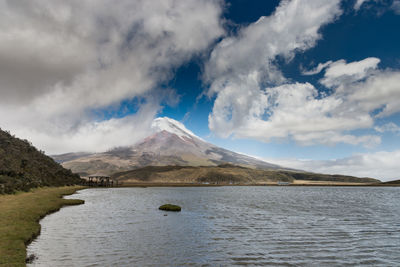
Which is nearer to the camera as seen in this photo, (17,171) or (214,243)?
(214,243)

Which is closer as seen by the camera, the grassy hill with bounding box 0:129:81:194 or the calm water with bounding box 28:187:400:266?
the calm water with bounding box 28:187:400:266

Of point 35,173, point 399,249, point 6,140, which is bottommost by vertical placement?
point 399,249

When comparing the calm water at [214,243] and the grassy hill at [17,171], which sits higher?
the grassy hill at [17,171]

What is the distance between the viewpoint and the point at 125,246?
955 inches

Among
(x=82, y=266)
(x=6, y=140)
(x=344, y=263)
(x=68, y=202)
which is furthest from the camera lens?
(x=6, y=140)

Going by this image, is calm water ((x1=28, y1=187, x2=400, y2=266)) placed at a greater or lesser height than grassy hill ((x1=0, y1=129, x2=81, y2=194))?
lesser

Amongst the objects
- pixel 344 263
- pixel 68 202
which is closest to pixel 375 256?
pixel 344 263

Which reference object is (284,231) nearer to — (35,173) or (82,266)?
(82,266)

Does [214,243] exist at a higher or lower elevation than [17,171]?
lower

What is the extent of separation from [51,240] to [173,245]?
12.6 m

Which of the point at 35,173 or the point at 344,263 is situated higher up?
the point at 35,173

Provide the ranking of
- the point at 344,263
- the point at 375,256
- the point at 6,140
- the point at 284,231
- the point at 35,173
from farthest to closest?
the point at 6,140 → the point at 35,173 → the point at 284,231 → the point at 375,256 → the point at 344,263

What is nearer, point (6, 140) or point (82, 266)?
point (82, 266)

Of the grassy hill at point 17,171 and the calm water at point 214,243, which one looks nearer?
the calm water at point 214,243
